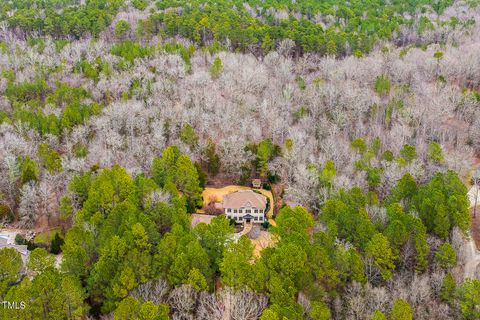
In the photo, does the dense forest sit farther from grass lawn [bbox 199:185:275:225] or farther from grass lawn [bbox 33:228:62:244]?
grass lawn [bbox 199:185:275:225]

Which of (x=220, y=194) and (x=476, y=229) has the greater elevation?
(x=476, y=229)

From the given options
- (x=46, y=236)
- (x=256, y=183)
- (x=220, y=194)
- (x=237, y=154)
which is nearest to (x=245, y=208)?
(x=220, y=194)

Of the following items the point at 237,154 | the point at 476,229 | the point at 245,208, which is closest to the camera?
the point at 476,229

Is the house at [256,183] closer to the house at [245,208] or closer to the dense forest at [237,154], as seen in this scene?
the dense forest at [237,154]

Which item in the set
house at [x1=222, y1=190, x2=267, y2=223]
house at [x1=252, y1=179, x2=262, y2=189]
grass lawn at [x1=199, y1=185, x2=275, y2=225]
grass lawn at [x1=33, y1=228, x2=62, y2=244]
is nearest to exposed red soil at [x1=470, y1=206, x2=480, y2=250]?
grass lawn at [x1=199, y1=185, x2=275, y2=225]

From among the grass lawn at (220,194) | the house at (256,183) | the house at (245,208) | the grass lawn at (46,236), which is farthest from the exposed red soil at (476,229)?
the grass lawn at (46,236)

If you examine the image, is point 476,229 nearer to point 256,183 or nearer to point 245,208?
point 245,208

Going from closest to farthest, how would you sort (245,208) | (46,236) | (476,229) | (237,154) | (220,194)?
(476,229)
(46,236)
(245,208)
(220,194)
(237,154)
